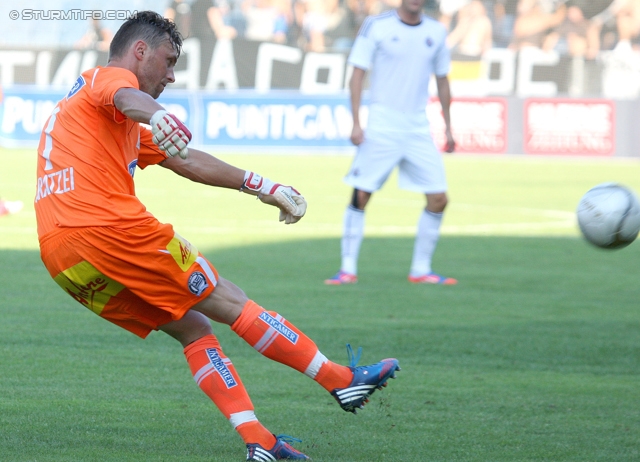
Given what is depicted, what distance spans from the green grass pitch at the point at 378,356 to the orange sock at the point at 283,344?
350 mm

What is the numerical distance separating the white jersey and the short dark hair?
201 inches

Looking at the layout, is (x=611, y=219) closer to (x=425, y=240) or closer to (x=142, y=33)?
(x=142, y=33)

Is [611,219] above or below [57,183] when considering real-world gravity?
below

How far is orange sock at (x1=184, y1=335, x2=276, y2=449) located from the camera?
13.8 feet

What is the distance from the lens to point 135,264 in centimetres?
401

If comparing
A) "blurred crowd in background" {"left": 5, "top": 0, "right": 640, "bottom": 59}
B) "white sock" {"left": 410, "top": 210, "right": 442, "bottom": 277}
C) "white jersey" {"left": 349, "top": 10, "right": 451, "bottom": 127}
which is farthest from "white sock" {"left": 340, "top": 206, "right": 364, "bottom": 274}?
"blurred crowd in background" {"left": 5, "top": 0, "right": 640, "bottom": 59}

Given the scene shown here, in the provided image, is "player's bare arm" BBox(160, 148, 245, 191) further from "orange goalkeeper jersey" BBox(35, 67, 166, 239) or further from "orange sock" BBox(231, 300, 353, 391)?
"orange sock" BBox(231, 300, 353, 391)

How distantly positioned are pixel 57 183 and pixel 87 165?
0.14 meters

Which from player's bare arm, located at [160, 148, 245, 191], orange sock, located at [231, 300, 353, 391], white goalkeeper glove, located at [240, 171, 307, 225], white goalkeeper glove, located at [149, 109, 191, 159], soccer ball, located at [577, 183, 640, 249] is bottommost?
orange sock, located at [231, 300, 353, 391]

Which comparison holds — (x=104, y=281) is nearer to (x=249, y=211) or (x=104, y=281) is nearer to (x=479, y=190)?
(x=249, y=211)

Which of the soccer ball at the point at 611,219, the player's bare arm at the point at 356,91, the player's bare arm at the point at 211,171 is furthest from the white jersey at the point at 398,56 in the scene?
the player's bare arm at the point at 211,171

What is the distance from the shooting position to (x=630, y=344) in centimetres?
695

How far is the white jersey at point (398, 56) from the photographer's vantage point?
364 inches

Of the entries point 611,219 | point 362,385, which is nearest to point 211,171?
point 362,385
